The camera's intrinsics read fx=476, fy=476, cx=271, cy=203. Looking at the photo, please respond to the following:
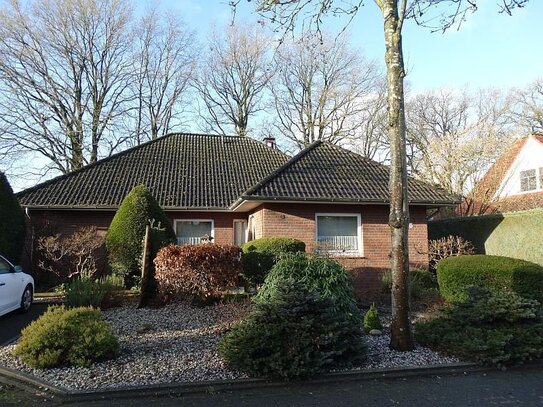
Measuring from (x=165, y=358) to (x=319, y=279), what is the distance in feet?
8.43

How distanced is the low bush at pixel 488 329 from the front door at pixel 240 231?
35.2 ft

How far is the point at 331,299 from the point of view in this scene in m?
6.65

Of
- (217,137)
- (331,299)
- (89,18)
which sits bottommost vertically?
(331,299)

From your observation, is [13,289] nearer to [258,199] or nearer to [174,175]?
[258,199]

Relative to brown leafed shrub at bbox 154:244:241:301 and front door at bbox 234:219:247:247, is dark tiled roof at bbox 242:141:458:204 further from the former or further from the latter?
brown leafed shrub at bbox 154:244:241:301

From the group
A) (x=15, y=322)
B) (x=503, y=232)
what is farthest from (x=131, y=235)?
(x=503, y=232)

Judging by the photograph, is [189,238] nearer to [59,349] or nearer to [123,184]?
[123,184]

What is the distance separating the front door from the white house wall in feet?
49.6

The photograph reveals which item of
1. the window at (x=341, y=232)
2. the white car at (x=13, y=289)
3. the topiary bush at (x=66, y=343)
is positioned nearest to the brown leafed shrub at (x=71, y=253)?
the white car at (x=13, y=289)

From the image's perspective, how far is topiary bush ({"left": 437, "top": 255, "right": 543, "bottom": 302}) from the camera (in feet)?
32.8

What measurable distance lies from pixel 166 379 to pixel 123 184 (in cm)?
1341

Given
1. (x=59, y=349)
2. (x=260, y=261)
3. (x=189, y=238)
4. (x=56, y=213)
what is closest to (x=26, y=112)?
(x=56, y=213)

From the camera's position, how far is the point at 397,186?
6902 millimetres

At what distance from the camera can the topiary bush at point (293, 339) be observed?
18.9 ft
